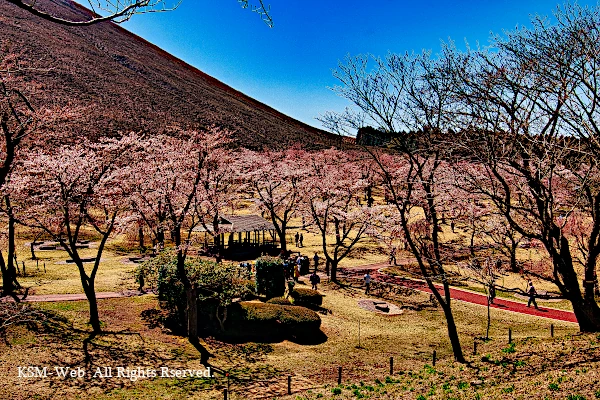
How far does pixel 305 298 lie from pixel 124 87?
86125 millimetres

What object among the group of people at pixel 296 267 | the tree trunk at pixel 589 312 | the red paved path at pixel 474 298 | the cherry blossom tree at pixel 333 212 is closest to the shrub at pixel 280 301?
the group of people at pixel 296 267

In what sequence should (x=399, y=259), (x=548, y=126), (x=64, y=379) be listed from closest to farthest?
(x=548, y=126) < (x=64, y=379) < (x=399, y=259)

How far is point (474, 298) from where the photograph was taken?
71.6 feet

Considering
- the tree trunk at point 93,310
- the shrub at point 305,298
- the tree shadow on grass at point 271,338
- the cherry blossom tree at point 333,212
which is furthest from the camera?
the cherry blossom tree at point 333,212

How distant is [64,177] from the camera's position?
14.2 metres

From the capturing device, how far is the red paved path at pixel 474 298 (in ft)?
62.5

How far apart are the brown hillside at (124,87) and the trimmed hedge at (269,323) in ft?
140

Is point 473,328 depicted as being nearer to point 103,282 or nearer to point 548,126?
point 548,126

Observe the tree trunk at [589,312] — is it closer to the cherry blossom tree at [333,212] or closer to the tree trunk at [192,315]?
the tree trunk at [192,315]

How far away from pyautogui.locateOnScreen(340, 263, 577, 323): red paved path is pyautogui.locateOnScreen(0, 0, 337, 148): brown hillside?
3624 centimetres

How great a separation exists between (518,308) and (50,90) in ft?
245

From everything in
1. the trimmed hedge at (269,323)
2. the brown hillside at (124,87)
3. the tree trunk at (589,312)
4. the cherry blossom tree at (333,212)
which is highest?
the brown hillside at (124,87)

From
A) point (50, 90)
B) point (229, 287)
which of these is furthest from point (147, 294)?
point (50, 90)

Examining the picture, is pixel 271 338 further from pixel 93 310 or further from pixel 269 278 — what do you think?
pixel 93 310
